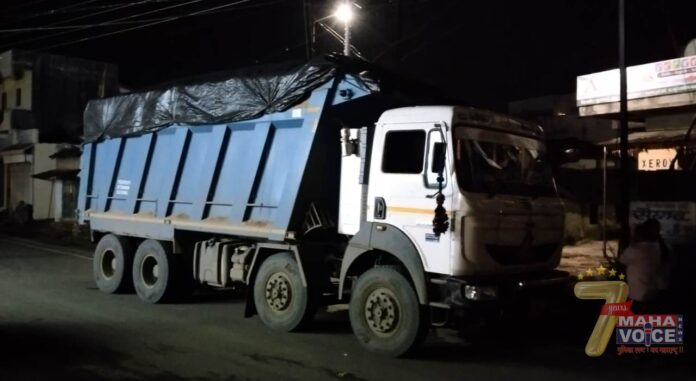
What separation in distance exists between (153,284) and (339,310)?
3.12 m

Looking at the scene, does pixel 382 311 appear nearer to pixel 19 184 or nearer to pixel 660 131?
pixel 660 131

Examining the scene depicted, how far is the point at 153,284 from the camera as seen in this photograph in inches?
416

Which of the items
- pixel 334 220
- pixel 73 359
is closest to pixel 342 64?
pixel 334 220

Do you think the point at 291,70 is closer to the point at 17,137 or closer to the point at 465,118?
the point at 465,118

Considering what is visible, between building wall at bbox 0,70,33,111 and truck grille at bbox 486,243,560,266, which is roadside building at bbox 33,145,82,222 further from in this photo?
truck grille at bbox 486,243,560,266

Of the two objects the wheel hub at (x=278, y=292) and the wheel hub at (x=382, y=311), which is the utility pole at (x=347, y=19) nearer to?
the wheel hub at (x=278, y=292)

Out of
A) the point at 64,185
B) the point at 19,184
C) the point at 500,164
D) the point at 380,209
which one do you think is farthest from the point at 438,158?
the point at 19,184

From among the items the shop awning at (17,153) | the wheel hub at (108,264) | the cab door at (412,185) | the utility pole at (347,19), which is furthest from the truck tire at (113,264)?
the shop awning at (17,153)

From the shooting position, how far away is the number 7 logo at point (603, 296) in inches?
256

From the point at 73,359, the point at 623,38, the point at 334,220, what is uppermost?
the point at 623,38

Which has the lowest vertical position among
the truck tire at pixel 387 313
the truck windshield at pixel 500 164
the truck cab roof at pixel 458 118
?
the truck tire at pixel 387 313

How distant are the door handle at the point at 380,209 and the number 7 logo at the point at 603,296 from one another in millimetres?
2161

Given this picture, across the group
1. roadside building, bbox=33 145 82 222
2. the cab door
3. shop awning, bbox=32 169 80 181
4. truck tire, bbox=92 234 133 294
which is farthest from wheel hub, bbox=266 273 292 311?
roadside building, bbox=33 145 82 222

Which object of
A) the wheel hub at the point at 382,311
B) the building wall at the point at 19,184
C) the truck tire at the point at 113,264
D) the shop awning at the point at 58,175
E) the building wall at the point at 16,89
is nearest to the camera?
the wheel hub at the point at 382,311
